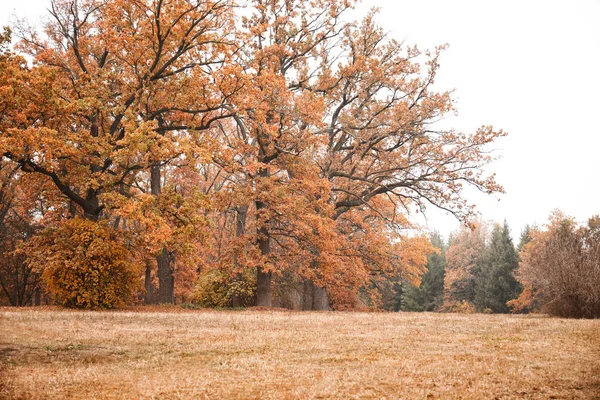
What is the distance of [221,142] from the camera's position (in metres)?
24.3

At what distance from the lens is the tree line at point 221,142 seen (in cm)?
1800

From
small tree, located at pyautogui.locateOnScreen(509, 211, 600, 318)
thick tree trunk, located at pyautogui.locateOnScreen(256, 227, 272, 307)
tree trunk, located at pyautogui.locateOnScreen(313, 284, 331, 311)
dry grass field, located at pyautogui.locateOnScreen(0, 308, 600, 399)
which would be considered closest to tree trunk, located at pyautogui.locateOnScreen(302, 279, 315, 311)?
tree trunk, located at pyautogui.locateOnScreen(313, 284, 331, 311)

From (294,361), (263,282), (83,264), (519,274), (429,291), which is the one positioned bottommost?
(429,291)

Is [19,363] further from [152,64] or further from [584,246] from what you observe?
[584,246]

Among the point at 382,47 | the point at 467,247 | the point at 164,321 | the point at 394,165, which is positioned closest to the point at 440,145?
the point at 394,165

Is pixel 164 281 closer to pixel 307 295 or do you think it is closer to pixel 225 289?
pixel 225 289

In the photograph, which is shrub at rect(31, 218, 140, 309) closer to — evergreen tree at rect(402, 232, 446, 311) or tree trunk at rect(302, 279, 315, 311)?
tree trunk at rect(302, 279, 315, 311)

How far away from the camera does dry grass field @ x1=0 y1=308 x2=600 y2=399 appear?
6.43 meters

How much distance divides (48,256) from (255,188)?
29.1ft

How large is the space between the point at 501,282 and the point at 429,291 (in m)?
13.4

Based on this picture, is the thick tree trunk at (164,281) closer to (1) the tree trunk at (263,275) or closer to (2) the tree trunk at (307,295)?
(1) the tree trunk at (263,275)

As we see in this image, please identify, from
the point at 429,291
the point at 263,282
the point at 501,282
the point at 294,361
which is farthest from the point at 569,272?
the point at 429,291

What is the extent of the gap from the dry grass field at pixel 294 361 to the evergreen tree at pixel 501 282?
46.3 m

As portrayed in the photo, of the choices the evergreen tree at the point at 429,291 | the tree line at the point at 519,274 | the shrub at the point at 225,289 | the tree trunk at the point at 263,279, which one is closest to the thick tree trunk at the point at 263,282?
the tree trunk at the point at 263,279
